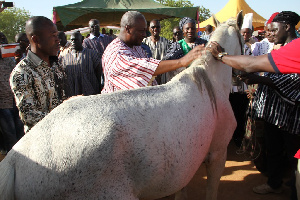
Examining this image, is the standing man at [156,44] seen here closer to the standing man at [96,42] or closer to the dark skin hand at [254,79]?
the standing man at [96,42]

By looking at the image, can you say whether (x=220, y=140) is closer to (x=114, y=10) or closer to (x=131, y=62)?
(x=131, y=62)

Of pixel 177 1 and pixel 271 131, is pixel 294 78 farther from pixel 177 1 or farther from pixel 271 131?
pixel 177 1

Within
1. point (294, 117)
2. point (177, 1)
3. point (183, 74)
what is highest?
point (177, 1)

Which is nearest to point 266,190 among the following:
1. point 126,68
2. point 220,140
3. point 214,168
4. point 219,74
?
point 214,168

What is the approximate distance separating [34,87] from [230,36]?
231cm

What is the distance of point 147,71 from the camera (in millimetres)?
2689

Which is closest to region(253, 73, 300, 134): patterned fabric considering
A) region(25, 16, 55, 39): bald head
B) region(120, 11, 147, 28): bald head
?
region(120, 11, 147, 28): bald head

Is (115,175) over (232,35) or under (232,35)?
under

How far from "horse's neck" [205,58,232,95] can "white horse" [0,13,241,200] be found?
0.46 metres

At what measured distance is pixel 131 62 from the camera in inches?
105

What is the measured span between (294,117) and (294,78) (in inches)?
21.7

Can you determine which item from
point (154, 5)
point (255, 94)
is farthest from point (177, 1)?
point (255, 94)

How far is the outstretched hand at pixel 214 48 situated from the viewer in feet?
9.20

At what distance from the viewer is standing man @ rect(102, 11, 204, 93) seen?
8.82 ft
